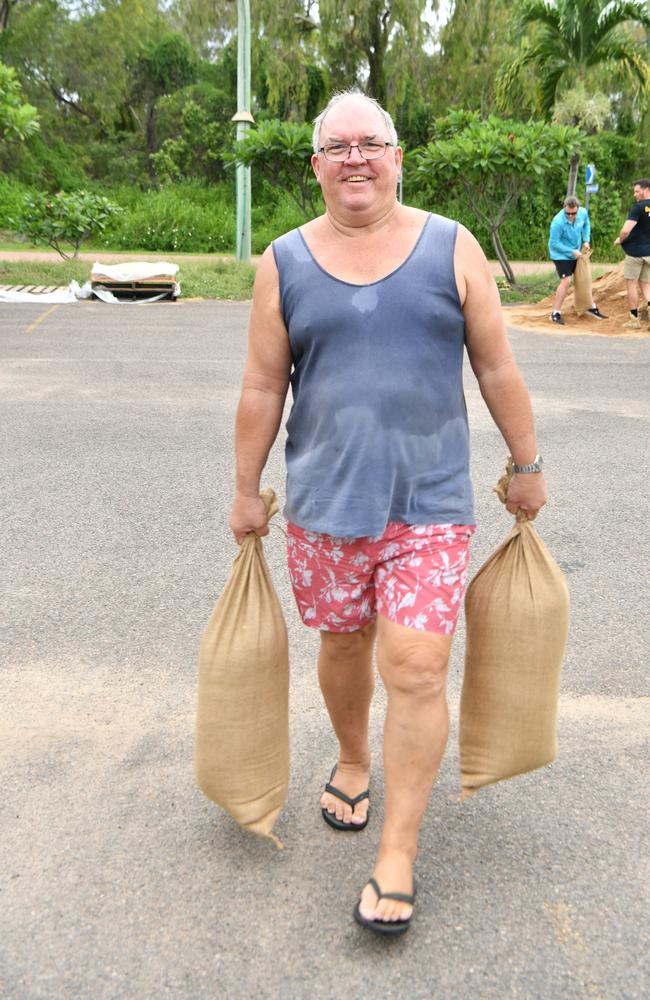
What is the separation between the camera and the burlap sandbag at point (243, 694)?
2.48m

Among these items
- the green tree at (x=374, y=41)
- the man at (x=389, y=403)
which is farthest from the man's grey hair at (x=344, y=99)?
the green tree at (x=374, y=41)

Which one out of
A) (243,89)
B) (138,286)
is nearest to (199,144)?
(243,89)

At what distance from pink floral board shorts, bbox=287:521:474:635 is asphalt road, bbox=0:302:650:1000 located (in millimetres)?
640

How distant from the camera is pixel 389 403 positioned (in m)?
2.28

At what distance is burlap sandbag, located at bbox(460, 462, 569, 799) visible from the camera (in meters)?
2.49

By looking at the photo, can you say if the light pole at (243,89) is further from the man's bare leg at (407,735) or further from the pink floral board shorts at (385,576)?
the man's bare leg at (407,735)

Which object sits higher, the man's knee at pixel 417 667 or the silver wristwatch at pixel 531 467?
the silver wristwatch at pixel 531 467

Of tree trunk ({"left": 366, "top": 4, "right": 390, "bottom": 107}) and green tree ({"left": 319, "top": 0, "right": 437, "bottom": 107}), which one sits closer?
green tree ({"left": 319, "top": 0, "right": 437, "bottom": 107})

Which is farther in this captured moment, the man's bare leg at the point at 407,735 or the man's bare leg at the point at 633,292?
the man's bare leg at the point at 633,292

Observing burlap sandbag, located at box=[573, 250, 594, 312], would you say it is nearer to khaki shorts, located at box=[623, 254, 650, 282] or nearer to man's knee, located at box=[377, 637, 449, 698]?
khaki shorts, located at box=[623, 254, 650, 282]

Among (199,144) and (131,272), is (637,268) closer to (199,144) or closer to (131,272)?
(131,272)

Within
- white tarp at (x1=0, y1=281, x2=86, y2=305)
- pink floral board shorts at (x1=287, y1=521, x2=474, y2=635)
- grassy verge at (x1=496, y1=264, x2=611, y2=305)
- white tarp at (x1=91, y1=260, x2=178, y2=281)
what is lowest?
white tarp at (x1=0, y1=281, x2=86, y2=305)

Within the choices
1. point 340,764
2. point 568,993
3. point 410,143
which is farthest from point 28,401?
point 410,143

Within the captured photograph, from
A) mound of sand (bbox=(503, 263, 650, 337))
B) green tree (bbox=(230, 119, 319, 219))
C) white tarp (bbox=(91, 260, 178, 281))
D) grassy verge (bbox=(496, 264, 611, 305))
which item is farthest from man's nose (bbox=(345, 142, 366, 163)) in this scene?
green tree (bbox=(230, 119, 319, 219))
